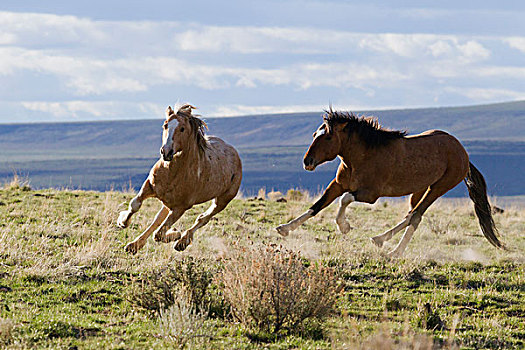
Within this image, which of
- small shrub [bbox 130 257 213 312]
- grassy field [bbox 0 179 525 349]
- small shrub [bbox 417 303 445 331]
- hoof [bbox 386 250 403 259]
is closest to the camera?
grassy field [bbox 0 179 525 349]

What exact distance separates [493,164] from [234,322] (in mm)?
139895

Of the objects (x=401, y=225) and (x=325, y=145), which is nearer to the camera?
(x=325, y=145)

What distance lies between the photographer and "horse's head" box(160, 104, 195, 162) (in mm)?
9305

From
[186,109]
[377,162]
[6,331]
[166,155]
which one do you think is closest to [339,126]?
[377,162]

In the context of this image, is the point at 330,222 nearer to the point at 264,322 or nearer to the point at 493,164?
the point at 264,322

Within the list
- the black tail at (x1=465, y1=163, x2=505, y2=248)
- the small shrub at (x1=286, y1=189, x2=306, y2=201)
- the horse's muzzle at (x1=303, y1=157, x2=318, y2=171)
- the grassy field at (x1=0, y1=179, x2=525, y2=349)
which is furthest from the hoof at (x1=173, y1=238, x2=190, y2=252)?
the small shrub at (x1=286, y1=189, x2=306, y2=201)

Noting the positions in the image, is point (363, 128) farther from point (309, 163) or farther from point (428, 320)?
point (428, 320)

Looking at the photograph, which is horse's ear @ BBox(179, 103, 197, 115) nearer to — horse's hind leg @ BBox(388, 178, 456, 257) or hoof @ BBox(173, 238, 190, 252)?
hoof @ BBox(173, 238, 190, 252)

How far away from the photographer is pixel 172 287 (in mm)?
9156

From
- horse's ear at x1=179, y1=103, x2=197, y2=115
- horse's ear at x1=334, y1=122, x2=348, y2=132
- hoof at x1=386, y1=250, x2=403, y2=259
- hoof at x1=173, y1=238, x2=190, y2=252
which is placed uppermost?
horse's ear at x1=179, y1=103, x2=197, y2=115

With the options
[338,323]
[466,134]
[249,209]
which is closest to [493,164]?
[466,134]

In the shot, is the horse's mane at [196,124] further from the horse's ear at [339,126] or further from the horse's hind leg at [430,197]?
the horse's hind leg at [430,197]

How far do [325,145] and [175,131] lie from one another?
2.32 metres

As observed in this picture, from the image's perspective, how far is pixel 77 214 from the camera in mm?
15531
